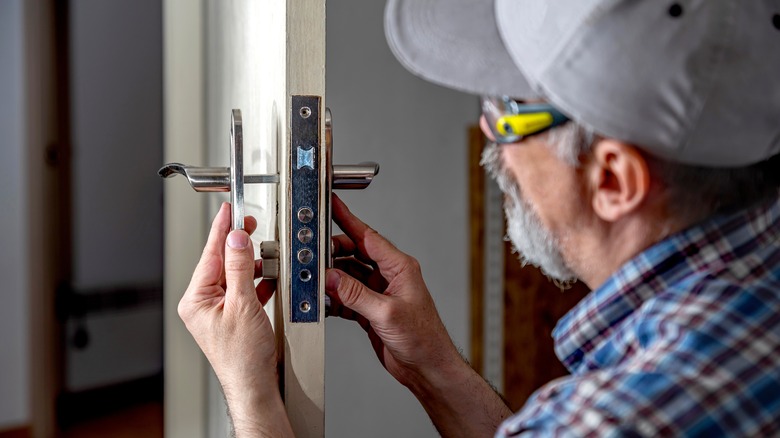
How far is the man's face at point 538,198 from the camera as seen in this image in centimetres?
69

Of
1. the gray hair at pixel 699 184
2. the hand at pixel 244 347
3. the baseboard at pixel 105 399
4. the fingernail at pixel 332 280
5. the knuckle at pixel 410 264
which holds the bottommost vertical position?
the baseboard at pixel 105 399

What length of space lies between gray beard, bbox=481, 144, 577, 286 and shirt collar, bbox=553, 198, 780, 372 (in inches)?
2.5

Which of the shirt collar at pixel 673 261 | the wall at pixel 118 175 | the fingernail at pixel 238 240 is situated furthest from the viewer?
the wall at pixel 118 175

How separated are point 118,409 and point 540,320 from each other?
4.84ft

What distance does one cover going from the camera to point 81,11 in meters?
1.67

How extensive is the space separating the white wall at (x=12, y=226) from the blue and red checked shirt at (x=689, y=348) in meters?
1.55

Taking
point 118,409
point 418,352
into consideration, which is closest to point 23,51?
point 118,409

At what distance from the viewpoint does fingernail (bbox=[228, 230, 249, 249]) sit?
73 centimetres

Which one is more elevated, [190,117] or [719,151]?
[190,117]

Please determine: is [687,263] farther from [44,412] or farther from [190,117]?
[44,412]

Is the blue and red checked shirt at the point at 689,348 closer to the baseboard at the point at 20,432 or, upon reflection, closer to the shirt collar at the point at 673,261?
the shirt collar at the point at 673,261

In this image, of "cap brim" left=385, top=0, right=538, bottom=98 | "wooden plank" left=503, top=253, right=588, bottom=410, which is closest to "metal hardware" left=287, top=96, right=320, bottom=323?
"cap brim" left=385, top=0, right=538, bottom=98

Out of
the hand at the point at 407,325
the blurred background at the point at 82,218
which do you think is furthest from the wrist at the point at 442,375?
the blurred background at the point at 82,218

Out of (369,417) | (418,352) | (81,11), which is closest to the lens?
(418,352)
